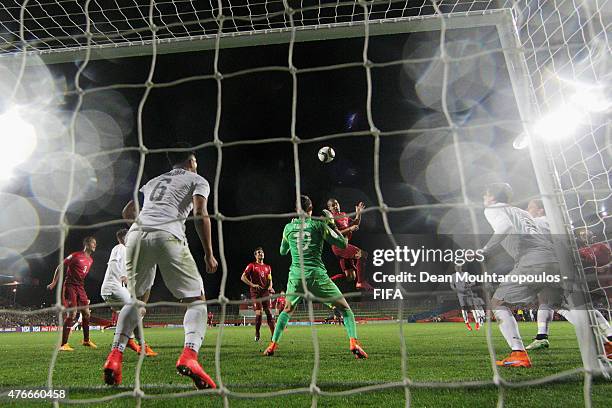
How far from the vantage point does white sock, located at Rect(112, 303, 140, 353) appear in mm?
2229

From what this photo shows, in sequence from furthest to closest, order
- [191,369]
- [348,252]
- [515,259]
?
1. [348,252]
2. [515,259]
3. [191,369]

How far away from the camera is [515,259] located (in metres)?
3.02

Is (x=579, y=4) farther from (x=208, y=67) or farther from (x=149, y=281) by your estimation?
(x=208, y=67)

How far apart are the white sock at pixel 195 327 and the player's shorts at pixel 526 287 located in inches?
74.4

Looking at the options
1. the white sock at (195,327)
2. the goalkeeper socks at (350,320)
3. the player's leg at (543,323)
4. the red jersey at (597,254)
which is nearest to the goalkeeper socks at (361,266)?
the player's leg at (543,323)

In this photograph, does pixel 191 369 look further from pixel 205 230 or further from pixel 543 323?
pixel 543 323

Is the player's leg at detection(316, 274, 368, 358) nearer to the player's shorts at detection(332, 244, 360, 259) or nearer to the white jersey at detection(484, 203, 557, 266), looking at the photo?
the white jersey at detection(484, 203, 557, 266)

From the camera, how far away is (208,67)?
5309mm

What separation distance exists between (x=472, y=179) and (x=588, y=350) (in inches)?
426

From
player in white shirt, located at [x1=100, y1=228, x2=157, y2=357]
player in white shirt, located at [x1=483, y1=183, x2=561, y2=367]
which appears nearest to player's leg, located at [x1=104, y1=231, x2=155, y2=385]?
player in white shirt, located at [x1=100, y1=228, x2=157, y2=357]

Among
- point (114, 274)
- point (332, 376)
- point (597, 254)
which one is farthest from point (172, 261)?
point (597, 254)

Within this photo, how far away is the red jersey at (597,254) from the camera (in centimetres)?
260

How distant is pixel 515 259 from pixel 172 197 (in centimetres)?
229

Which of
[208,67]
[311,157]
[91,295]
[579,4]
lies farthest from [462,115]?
[91,295]
